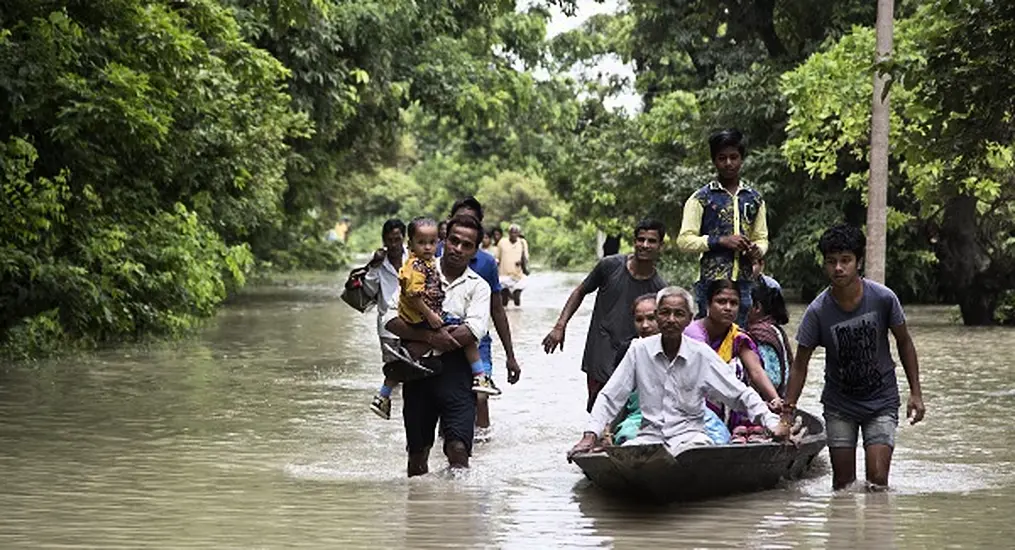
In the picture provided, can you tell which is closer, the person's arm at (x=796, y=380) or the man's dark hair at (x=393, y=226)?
the person's arm at (x=796, y=380)

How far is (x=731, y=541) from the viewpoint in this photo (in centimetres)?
881

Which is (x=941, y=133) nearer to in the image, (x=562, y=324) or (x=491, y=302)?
(x=562, y=324)

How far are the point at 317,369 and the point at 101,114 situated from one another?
3.77 meters

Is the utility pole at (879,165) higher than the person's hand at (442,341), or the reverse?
the utility pole at (879,165)

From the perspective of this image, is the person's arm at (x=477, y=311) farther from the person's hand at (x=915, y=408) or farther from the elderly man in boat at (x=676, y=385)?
the person's hand at (x=915, y=408)

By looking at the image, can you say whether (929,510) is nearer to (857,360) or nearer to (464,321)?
(857,360)

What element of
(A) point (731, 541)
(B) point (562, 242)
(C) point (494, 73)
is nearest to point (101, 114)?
(A) point (731, 541)

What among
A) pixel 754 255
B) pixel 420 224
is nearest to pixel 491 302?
pixel 420 224

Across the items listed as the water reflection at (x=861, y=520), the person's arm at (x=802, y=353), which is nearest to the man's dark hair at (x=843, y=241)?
the person's arm at (x=802, y=353)

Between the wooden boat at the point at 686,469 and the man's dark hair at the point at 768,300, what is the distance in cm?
137

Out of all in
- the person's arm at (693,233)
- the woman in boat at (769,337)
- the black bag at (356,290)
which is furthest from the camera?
the black bag at (356,290)

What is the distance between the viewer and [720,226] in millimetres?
11758

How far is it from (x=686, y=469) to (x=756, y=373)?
3.87 feet

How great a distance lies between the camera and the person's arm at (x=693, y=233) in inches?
459
